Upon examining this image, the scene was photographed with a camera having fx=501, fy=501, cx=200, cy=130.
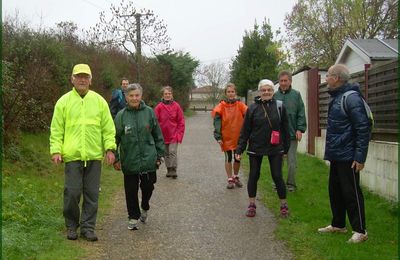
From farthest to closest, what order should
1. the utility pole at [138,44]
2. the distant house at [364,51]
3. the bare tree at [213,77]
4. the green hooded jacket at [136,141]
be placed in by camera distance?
the bare tree at [213,77]
the utility pole at [138,44]
the distant house at [364,51]
the green hooded jacket at [136,141]

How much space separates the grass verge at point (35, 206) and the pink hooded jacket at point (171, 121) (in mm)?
1389

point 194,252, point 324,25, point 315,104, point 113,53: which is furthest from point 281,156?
point 324,25

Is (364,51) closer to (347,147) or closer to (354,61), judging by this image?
(354,61)

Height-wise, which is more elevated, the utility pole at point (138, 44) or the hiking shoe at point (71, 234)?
the utility pole at point (138, 44)

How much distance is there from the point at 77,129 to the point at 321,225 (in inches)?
127

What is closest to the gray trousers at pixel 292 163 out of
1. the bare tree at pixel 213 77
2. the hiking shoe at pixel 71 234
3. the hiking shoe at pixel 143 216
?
the hiking shoe at pixel 143 216

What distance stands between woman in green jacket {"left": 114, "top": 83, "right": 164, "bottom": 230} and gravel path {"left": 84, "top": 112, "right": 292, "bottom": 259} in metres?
0.45

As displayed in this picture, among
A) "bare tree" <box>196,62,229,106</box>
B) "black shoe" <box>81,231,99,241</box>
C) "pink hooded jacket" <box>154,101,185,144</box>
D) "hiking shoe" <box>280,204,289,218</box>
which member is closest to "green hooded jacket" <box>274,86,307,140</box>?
"hiking shoe" <box>280,204,289,218</box>

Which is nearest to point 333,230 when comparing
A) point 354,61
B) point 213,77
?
point 354,61

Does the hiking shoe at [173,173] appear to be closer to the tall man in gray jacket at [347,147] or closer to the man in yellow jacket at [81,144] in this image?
the man in yellow jacket at [81,144]

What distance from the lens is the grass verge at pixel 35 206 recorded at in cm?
521

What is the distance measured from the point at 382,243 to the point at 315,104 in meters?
7.74

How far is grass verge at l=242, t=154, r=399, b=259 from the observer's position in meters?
A: 5.19

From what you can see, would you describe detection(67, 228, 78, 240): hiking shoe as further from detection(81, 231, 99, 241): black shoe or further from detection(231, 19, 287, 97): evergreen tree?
detection(231, 19, 287, 97): evergreen tree
